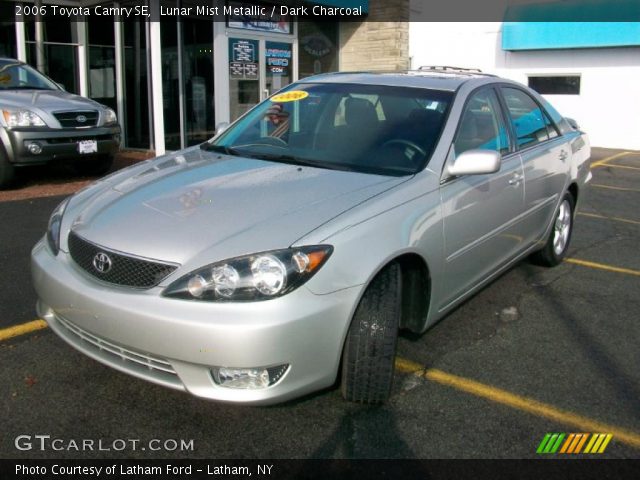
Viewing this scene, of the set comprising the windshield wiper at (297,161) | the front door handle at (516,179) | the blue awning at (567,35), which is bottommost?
the front door handle at (516,179)

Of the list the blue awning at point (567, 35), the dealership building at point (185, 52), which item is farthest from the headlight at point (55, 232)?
the blue awning at point (567, 35)

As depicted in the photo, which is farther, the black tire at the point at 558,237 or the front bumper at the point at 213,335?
the black tire at the point at 558,237

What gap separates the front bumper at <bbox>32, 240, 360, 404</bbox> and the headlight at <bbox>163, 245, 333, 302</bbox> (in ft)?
0.13

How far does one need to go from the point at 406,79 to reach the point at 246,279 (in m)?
2.25

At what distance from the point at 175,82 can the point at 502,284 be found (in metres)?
8.79

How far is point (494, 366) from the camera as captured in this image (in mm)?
3592

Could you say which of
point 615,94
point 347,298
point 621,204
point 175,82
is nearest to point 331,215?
point 347,298

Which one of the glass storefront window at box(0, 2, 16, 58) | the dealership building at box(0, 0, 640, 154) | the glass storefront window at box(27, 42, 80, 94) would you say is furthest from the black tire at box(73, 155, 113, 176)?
the glass storefront window at box(0, 2, 16, 58)

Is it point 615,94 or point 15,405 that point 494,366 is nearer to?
point 15,405

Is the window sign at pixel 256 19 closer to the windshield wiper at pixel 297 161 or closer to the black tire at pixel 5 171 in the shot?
the black tire at pixel 5 171

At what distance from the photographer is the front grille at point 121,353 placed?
8.79 feet

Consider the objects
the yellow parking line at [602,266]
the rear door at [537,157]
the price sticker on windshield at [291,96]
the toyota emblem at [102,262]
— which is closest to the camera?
the toyota emblem at [102,262]

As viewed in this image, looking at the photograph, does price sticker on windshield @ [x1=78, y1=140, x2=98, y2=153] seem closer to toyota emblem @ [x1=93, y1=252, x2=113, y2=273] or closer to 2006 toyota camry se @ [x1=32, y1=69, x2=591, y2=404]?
2006 toyota camry se @ [x1=32, y1=69, x2=591, y2=404]

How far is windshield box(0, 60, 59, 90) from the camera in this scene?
27.8 ft
